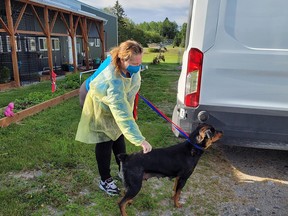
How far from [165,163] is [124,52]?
3.66 feet

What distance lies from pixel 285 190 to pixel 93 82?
2540mm

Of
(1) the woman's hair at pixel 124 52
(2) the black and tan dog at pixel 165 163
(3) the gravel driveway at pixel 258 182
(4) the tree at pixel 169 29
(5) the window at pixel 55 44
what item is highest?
(4) the tree at pixel 169 29

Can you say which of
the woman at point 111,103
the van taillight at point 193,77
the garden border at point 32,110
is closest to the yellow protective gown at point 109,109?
the woman at point 111,103

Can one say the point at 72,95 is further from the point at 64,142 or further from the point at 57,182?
the point at 57,182

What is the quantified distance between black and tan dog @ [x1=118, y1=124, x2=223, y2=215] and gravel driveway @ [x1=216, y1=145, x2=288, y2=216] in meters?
0.62

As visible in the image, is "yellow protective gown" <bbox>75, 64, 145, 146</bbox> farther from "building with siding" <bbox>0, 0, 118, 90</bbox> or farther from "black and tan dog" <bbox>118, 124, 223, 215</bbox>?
"building with siding" <bbox>0, 0, 118, 90</bbox>

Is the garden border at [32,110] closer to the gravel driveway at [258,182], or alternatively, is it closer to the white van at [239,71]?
the white van at [239,71]

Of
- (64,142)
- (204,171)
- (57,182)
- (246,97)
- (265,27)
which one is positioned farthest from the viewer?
(64,142)

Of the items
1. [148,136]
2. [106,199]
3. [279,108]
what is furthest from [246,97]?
[148,136]

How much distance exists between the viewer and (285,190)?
322 centimetres

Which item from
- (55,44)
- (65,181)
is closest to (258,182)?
(65,181)

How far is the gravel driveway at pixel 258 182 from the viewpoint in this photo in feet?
9.31

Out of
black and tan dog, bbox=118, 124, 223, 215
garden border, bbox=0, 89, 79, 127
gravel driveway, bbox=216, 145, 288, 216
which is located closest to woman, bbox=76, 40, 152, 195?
black and tan dog, bbox=118, 124, 223, 215

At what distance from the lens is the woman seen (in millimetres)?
2299
